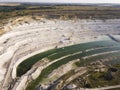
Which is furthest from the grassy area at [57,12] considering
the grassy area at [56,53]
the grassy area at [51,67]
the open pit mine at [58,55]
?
the grassy area at [51,67]

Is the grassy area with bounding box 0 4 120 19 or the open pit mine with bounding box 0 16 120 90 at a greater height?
the open pit mine with bounding box 0 16 120 90

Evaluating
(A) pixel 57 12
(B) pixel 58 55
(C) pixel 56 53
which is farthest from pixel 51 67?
(A) pixel 57 12

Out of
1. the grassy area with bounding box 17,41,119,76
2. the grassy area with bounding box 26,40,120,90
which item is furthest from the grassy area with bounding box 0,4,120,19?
the grassy area with bounding box 26,40,120,90

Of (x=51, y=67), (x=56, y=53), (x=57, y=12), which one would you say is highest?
(x=51, y=67)

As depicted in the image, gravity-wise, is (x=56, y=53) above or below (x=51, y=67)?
below

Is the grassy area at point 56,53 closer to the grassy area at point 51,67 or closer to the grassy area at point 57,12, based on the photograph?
the grassy area at point 51,67

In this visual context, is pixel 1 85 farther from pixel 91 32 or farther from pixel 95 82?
pixel 91 32

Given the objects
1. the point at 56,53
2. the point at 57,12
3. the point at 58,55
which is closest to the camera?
the point at 58,55

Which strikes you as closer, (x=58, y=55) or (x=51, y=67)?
(x=51, y=67)

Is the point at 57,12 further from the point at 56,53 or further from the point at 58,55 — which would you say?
the point at 58,55

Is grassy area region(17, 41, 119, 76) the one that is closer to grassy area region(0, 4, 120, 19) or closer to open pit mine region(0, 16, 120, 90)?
open pit mine region(0, 16, 120, 90)

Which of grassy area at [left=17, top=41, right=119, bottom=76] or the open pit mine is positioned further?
grassy area at [left=17, top=41, right=119, bottom=76]
